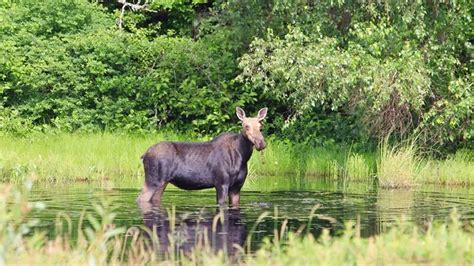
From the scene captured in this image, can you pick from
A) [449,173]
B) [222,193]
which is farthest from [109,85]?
[222,193]

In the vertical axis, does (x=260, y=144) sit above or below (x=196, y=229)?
above

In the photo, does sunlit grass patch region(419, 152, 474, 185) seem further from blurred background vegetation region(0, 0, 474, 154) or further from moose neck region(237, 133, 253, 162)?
moose neck region(237, 133, 253, 162)

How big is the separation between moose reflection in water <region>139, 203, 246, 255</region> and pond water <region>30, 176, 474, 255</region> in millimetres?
13

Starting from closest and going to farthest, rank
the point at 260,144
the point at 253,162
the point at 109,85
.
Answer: the point at 260,144 < the point at 253,162 < the point at 109,85

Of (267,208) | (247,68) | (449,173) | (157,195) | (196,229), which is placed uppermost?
(247,68)

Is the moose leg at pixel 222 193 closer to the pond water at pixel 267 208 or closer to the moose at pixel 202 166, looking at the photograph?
the moose at pixel 202 166

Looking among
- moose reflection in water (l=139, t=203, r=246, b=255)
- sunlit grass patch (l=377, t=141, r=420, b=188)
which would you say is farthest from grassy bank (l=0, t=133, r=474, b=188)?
moose reflection in water (l=139, t=203, r=246, b=255)

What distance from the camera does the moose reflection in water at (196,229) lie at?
39.6 ft

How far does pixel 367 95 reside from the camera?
73.8ft

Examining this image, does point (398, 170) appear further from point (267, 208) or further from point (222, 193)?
point (222, 193)

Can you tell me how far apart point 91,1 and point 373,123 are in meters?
12.0

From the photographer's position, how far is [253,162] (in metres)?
24.8

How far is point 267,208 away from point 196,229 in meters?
4.71

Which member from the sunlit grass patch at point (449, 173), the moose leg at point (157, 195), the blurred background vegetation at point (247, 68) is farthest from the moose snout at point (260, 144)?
the sunlit grass patch at point (449, 173)
